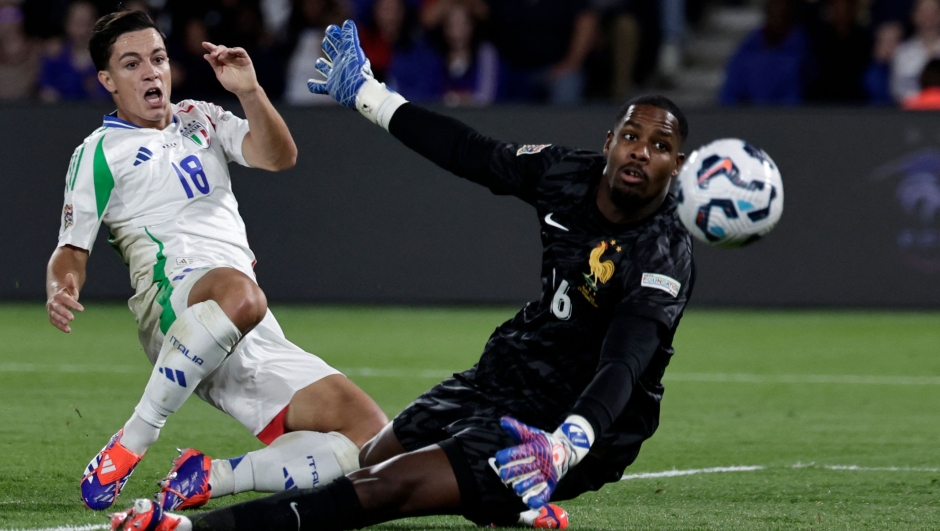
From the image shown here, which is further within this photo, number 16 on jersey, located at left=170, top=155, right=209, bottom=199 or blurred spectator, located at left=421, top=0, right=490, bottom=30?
blurred spectator, located at left=421, top=0, right=490, bottom=30

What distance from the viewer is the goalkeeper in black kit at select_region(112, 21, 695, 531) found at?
3885 millimetres

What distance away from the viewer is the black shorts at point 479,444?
13.3 feet

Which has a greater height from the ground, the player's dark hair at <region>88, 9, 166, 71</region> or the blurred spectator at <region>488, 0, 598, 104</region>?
the player's dark hair at <region>88, 9, 166, 71</region>

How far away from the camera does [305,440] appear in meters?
4.90

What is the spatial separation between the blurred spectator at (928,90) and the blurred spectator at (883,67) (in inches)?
37.6

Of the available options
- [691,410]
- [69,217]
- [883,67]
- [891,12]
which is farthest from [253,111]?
[891,12]

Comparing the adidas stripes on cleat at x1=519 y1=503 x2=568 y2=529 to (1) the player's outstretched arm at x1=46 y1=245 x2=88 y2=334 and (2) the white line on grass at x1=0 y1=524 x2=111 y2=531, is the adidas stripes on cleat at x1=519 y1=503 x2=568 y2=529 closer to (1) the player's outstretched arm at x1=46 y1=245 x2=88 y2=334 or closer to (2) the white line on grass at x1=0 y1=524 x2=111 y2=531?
(2) the white line on grass at x1=0 y1=524 x2=111 y2=531

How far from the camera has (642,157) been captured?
4242 millimetres

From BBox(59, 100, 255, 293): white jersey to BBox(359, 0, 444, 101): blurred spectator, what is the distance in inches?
318

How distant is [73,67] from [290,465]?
9629 mm

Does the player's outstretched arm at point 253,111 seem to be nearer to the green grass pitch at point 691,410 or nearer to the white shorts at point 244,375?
→ the white shorts at point 244,375

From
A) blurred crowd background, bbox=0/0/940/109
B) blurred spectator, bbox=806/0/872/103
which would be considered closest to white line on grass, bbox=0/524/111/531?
blurred crowd background, bbox=0/0/940/109

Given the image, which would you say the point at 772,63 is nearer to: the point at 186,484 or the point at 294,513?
the point at 186,484

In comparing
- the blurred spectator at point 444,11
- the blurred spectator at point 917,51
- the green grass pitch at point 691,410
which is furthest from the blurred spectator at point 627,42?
the green grass pitch at point 691,410
